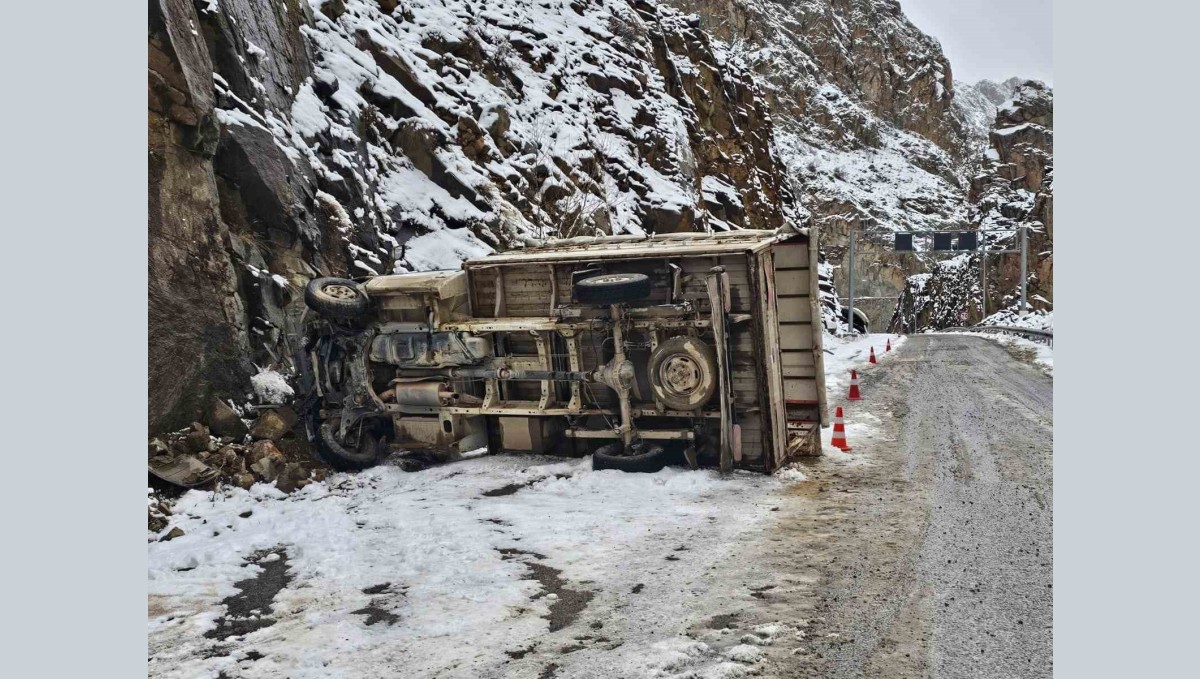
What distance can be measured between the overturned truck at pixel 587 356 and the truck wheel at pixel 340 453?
2cm

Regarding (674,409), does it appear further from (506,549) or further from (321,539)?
(321,539)

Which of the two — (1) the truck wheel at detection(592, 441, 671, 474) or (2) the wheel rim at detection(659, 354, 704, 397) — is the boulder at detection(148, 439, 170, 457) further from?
(2) the wheel rim at detection(659, 354, 704, 397)

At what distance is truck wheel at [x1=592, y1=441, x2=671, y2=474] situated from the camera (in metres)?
8.02

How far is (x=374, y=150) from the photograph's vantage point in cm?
1398

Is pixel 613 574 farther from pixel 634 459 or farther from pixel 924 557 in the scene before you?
pixel 634 459

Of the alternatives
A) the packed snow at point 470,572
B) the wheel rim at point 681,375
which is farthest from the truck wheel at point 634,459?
the wheel rim at point 681,375

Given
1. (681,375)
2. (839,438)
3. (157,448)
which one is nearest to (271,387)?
(157,448)

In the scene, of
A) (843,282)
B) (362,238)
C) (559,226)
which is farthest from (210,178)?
(843,282)

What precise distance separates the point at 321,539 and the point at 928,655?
15.3 feet

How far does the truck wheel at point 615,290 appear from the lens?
7887 mm

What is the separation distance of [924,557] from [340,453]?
6105 mm

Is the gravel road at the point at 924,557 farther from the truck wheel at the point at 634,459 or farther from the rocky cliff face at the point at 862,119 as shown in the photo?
the rocky cliff face at the point at 862,119

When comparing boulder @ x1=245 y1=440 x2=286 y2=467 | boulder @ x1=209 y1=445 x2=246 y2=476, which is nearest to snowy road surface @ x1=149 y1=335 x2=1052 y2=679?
boulder @ x1=209 y1=445 x2=246 y2=476

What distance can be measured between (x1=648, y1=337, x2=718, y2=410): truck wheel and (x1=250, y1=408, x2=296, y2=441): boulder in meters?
4.10
